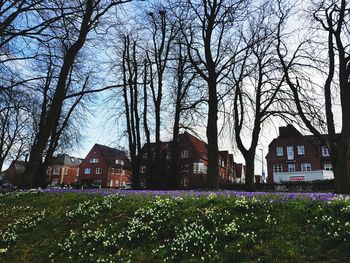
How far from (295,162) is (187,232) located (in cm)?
6596

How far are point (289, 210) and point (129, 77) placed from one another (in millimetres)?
26712

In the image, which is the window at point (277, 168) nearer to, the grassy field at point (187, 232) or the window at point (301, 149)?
the window at point (301, 149)

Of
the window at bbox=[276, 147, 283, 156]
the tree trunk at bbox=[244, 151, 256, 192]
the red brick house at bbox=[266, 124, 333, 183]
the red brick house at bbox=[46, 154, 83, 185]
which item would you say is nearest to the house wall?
the red brick house at bbox=[46, 154, 83, 185]

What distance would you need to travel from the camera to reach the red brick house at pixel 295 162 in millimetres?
64194

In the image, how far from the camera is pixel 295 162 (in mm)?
67562

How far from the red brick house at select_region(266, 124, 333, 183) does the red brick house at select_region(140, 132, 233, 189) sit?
37.4 ft

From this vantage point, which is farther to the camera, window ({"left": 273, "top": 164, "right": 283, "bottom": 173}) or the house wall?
the house wall

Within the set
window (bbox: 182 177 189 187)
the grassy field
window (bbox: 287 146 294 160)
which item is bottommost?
the grassy field

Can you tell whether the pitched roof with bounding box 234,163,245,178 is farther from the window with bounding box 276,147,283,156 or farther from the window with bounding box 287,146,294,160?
the window with bounding box 287,146,294,160

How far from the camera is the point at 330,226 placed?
20.7 feet

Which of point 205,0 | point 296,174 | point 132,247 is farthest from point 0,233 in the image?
point 296,174

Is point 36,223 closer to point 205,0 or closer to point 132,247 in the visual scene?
point 132,247

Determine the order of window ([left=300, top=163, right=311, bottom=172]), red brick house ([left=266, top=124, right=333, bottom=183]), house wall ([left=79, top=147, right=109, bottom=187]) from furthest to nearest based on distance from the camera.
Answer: house wall ([left=79, top=147, right=109, bottom=187]) → window ([left=300, top=163, right=311, bottom=172]) → red brick house ([left=266, top=124, right=333, bottom=183])

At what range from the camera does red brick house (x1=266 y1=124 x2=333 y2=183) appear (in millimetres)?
64194
